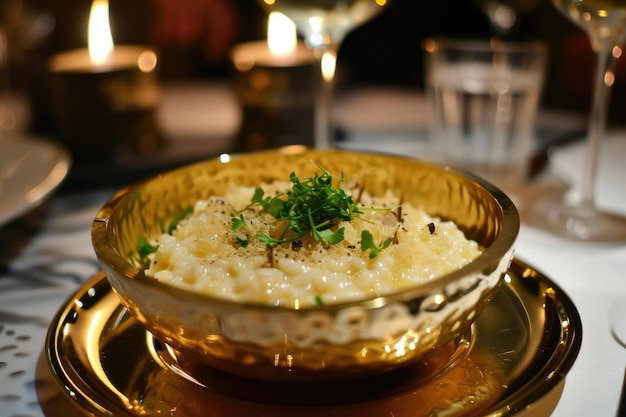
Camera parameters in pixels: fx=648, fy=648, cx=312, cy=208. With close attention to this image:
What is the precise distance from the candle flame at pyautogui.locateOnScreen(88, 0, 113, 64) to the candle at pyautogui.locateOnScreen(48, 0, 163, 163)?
0.22 ft

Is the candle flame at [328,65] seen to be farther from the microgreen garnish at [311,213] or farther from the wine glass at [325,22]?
the microgreen garnish at [311,213]

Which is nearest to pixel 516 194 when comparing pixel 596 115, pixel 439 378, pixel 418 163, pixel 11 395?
pixel 596 115

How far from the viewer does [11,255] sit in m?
1.11

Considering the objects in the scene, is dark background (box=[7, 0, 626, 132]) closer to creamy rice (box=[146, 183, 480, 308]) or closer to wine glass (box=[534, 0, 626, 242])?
wine glass (box=[534, 0, 626, 242])

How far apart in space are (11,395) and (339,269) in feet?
1.23

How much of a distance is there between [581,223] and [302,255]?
0.74 meters

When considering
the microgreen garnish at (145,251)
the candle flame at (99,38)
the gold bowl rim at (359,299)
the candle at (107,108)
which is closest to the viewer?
the gold bowl rim at (359,299)

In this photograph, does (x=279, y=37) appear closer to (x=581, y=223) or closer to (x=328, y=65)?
(x=328, y=65)

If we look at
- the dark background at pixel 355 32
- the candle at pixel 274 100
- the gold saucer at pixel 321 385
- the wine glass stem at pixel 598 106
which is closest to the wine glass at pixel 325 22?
the candle at pixel 274 100

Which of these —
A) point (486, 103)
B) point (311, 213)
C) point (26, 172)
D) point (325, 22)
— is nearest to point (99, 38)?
point (26, 172)

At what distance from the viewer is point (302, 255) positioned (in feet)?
2.29

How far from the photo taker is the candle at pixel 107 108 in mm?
1516

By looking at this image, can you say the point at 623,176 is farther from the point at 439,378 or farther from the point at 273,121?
the point at 439,378

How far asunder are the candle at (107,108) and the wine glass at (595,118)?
94 cm
